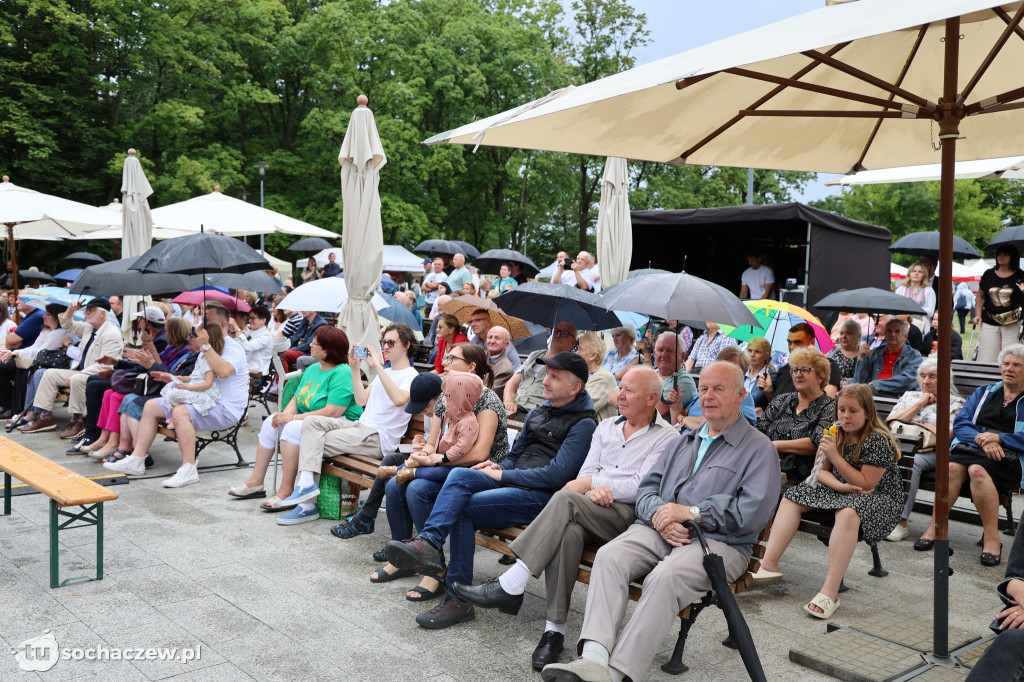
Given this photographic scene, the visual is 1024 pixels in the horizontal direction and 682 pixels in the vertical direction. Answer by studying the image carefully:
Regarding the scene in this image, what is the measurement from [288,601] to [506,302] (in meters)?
3.51

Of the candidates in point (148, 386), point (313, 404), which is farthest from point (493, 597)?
point (148, 386)

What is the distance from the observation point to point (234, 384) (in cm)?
793

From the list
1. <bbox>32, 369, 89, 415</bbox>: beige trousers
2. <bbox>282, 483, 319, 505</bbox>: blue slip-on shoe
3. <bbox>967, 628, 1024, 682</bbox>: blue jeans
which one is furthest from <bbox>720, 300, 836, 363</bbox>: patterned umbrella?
<bbox>32, 369, 89, 415</bbox>: beige trousers

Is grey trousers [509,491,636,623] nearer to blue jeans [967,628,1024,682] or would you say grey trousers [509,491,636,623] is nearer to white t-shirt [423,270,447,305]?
blue jeans [967,628,1024,682]

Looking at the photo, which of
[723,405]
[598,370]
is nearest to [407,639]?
[723,405]

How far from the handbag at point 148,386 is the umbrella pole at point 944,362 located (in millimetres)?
6837

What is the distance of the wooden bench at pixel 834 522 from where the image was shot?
16.9 feet

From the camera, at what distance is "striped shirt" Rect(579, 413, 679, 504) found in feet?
15.1

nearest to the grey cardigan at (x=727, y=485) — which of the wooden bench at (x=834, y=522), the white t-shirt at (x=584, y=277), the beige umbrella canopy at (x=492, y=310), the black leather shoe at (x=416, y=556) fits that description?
the wooden bench at (x=834, y=522)

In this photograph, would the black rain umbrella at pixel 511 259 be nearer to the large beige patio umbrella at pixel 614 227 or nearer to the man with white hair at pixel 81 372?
the large beige patio umbrella at pixel 614 227

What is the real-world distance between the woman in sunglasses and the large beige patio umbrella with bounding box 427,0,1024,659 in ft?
4.12

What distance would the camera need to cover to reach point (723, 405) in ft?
14.1

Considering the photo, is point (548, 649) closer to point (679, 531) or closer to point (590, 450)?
point (679, 531)

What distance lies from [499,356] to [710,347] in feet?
7.59
